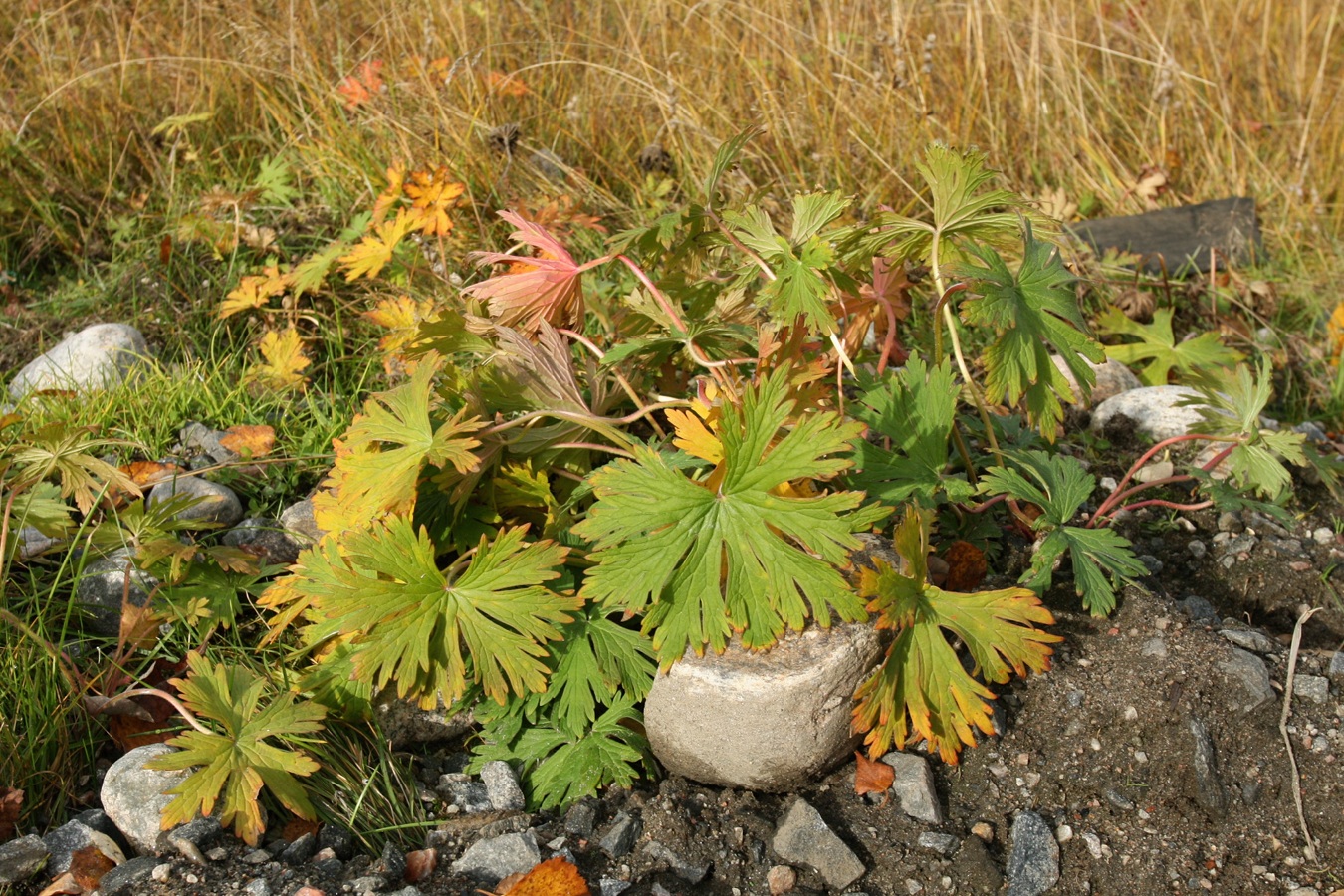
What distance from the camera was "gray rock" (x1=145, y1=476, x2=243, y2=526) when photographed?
2506 mm

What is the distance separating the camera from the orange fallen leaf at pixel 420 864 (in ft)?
5.84

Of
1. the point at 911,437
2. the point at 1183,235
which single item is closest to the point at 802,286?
the point at 911,437

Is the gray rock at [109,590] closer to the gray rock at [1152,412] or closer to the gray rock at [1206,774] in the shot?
the gray rock at [1206,774]

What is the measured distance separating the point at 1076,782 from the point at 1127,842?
0.14 metres

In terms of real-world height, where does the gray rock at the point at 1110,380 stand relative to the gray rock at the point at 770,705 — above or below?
below

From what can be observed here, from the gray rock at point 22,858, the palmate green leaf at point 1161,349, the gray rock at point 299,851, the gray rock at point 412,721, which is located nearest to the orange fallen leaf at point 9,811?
the gray rock at point 22,858

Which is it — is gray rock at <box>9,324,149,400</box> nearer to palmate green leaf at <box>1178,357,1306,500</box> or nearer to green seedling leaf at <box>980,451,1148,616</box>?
green seedling leaf at <box>980,451,1148,616</box>

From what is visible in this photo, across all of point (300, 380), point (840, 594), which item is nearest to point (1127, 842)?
point (840, 594)

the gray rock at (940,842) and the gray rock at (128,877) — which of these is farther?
the gray rock at (940,842)

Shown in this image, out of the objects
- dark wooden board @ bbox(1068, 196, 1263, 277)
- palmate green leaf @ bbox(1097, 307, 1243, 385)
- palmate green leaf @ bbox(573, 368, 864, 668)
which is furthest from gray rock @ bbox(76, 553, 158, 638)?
dark wooden board @ bbox(1068, 196, 1263, 277)

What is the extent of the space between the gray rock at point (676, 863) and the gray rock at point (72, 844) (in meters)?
0.93

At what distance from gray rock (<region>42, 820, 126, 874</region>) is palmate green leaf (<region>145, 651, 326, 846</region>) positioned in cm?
15

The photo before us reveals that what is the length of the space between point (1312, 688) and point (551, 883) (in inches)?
59.1

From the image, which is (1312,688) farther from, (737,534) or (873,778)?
(737,534)
